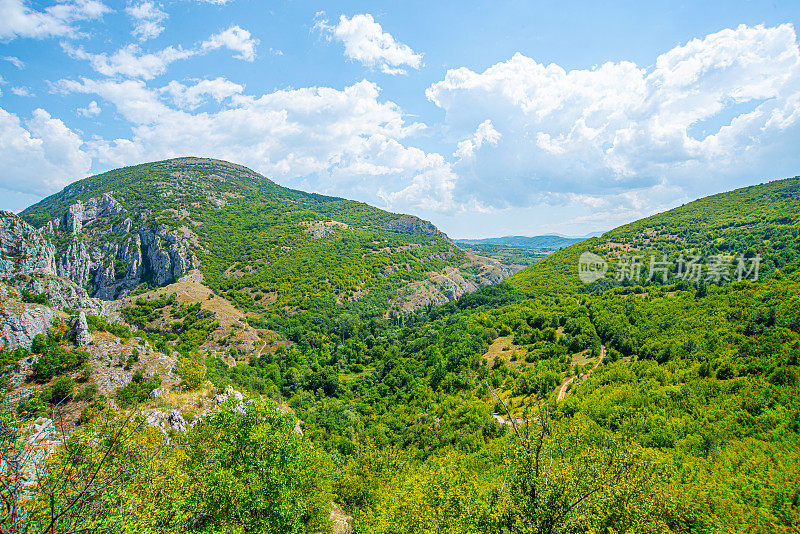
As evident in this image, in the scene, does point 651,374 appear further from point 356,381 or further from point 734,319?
point 356,381

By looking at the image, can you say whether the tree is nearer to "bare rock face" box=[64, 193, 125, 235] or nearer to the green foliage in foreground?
the green foliage in foreground

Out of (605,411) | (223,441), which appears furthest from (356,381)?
(223,441)

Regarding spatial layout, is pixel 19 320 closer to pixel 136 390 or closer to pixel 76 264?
pixel 136 390

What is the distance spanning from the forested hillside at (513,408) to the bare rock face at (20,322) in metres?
1.88

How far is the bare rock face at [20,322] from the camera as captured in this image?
26422mm

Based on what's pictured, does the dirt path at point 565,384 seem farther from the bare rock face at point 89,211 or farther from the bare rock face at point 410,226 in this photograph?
the bare rock face at point 410,226

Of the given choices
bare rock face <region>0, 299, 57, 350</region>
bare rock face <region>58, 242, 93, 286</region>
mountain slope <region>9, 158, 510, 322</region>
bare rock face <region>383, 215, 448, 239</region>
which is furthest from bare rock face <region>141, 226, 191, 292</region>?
bare rock face <region>383, 215, 448, 239</region>

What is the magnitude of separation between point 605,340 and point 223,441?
60.7 meters

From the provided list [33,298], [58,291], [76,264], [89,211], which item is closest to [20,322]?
[33,298]

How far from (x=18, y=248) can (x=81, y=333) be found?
135 ft

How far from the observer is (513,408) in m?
42.2

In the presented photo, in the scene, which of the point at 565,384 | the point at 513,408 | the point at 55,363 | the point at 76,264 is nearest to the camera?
the point at 55,363

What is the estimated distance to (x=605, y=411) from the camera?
3328 cm

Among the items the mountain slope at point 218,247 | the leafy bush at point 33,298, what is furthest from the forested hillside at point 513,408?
the leafy bush at point 33,298
